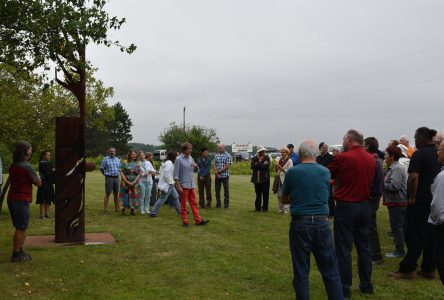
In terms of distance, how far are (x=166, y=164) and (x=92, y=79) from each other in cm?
1771

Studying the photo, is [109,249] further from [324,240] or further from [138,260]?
[324,240]

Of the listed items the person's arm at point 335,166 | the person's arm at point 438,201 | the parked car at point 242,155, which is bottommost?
the person's arm at point 438,201

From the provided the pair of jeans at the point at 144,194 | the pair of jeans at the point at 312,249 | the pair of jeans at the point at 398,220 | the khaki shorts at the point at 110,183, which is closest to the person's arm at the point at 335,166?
the pair of jeans at the point at 312,249

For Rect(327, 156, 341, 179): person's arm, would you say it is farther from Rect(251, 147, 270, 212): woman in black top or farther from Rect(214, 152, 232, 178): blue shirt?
Rect(214, 152, 232, 178): blue shirt

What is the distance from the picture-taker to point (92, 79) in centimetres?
2867

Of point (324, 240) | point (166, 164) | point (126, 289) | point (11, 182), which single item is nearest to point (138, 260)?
point (126, 289)

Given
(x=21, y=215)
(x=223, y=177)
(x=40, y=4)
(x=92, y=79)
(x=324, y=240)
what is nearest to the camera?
(x=324, y=240)

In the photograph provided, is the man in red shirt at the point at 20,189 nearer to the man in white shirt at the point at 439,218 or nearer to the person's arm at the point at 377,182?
Result: the person's arm at the point at 377,182

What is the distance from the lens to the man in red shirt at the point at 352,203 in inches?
227

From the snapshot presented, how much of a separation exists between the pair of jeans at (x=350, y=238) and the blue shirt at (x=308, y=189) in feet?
2.81

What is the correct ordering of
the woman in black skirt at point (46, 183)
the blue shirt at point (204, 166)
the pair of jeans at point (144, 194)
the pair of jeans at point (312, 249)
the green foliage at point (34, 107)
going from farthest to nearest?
the green foliage at point (34, 107), the blue shirt at point (204, 166), the pair of jeans at point (144, 194), the woman in black skirt at point (46, 183), the pair of jeans at point (312, 249)

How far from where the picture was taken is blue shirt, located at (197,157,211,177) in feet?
48.3

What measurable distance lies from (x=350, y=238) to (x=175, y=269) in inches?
106

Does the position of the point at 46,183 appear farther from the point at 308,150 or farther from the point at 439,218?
Answer: the point at 439,218
